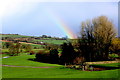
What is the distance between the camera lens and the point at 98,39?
48.6 meters

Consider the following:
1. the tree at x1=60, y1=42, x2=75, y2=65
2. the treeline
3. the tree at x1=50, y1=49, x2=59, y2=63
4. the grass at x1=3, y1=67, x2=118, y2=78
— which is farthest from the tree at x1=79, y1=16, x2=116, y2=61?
the grass at x1=3, y1=67, x2=118, y2=78

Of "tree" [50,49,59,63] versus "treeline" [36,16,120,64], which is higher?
"treeline" [36,16,120,64]

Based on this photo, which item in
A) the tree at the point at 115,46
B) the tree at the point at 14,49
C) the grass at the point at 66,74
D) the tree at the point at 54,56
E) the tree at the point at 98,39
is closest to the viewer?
the grass at the point at 66,74

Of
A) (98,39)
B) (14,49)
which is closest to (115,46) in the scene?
(98,39)

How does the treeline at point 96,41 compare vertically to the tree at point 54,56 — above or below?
above

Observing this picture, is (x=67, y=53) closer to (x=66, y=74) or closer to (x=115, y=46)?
(x=115, y=46)

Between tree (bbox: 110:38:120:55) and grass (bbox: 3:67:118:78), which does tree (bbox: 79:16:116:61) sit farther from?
grass (bbox: 3:67:118:78)

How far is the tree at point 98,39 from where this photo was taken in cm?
4825

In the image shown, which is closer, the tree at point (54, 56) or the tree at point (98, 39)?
the tree at point (54, 56)

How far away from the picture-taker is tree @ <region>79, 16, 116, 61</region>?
4825cm

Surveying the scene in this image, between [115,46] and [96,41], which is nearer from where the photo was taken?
[96,41]

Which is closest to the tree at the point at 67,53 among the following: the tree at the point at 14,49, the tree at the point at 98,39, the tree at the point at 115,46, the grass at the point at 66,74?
the tree at the point at 98,39

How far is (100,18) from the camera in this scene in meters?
49.4

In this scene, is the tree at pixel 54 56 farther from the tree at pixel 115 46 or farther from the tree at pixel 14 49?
the tree at pixel 14 49
